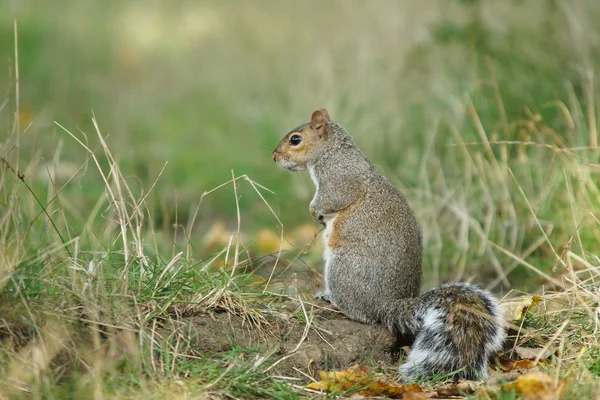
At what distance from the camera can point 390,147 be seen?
23.9ft

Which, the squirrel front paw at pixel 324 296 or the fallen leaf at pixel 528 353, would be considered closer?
the fallen leaf at pixel 528 353

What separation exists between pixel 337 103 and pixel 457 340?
4.40 m

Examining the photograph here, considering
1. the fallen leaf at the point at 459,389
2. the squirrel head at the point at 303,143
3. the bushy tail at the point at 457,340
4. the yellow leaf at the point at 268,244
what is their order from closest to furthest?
the fallen leaf at the point at 459,389
the bushy tail at the point at 457,340
the squirrel head at the point at 303,143
the yellow leaf at the point at 268,244

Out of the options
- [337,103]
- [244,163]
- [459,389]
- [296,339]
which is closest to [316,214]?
[296,339]

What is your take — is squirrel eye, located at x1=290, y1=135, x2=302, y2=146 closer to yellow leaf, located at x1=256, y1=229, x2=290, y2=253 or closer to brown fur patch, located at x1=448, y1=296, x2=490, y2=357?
brown fur patch, located at x1=448, y1=296, x2=490, y2=357

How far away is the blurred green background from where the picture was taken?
5.55 metres

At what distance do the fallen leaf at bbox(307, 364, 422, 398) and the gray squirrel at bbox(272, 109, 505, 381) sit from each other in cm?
19

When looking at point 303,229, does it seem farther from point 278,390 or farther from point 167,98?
point 167,98

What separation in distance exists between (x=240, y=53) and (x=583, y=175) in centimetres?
751

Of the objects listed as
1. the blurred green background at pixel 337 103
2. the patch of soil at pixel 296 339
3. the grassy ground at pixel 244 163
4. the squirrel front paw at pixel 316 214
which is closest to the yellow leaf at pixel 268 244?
the grassy ground at pixel 244 163

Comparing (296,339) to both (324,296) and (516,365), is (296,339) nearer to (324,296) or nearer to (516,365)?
(324,296)

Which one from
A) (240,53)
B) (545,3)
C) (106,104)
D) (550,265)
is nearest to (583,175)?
(550,265)

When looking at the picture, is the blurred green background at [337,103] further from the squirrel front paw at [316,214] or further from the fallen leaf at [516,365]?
the fallen leaf at [516,365]

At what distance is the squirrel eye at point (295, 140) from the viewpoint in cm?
463
